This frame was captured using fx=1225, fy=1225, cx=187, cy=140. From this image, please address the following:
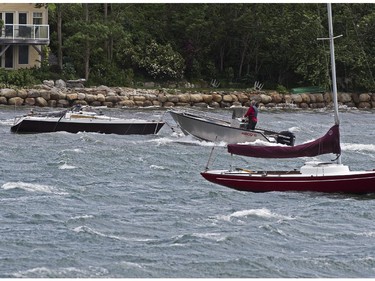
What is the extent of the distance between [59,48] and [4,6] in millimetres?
4303

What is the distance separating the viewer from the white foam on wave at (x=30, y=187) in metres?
34.5

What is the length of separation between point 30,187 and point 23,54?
36.4m

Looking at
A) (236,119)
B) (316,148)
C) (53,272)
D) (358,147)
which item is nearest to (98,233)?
(53,272)

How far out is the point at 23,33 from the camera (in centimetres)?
6900

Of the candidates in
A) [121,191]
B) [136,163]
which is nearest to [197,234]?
[121,191]

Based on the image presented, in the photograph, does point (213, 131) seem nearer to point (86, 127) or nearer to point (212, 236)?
→ point (86, 127)

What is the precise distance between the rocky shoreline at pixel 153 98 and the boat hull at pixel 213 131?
15410mm

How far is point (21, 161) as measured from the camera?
4053 cm

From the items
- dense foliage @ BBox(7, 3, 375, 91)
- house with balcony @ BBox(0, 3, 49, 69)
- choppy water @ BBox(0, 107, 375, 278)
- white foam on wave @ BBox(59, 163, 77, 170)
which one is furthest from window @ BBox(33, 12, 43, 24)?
white foam on wave @ BBox(59, 163, 77, 170)

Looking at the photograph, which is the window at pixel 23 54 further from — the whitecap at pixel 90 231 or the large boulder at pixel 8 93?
the whitecap at pixel 90 231

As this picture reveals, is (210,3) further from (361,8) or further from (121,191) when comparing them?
(121,191)

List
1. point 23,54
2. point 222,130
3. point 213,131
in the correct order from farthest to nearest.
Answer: point 23,54 < point 213,131 < point 222,130

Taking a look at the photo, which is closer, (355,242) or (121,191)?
(355,242)

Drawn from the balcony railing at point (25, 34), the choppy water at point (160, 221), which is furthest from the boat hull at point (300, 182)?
the balcony railing at point (25, 34)
